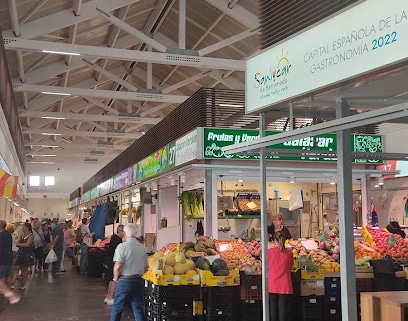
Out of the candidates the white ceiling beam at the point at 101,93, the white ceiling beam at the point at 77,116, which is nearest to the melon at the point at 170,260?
the white ceiling beam at the point at 101,93

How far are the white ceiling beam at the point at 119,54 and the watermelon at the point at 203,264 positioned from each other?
26.6ft

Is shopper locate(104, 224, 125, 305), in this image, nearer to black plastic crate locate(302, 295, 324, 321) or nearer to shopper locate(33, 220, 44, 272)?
black plastic crate locate(302, 295, 324, 321)

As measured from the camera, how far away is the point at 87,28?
16156mm

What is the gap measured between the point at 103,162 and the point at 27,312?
37.2m

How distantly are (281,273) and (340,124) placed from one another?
10.6 ft

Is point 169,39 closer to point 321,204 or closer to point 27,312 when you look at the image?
point 321,204

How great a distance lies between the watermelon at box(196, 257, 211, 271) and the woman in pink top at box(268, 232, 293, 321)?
2.98ft

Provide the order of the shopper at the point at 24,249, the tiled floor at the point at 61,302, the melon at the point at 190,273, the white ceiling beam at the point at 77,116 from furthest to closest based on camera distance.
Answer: the white ceiling beam at the point at 77,116 < the shopper at the point at 24,249 < the tiled floor at the point at 61,302 < the melon at the point at 190,273

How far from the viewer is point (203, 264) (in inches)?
263

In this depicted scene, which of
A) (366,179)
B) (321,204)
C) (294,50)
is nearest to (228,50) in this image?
(321,204)

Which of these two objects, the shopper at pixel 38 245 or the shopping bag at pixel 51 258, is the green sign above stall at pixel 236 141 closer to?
the shopper at pixel 38 245

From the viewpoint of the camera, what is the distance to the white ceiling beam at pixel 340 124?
2.87 metres

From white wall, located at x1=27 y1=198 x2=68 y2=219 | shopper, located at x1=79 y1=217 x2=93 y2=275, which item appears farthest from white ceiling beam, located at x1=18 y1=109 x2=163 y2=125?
white wall, located at x1=27 y1=198 x2=68 y2=219

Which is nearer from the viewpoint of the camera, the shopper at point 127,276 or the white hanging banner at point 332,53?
the white hanging banner at point 332,53
